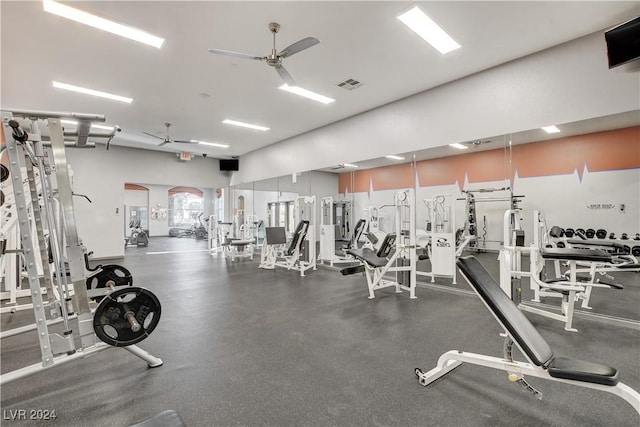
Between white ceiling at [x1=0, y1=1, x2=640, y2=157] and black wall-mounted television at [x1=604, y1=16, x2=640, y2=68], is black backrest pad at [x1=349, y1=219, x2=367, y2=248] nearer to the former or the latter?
white ceiling at [x1=0, y1=1, x2=640, y2=157]

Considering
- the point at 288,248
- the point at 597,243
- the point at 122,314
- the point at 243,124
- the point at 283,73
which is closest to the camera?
the point at 122,314

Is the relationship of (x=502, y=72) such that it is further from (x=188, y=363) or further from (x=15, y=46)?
(x=15, y=46)

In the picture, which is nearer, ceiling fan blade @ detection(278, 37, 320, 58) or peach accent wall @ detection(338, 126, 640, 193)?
ceiling fan blade @ detection(278, 37, 320, 58)

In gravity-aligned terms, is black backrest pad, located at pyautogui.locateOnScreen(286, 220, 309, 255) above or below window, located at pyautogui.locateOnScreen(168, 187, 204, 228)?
below

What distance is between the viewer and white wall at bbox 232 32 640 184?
3.30 m

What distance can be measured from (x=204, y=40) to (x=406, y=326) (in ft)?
12.7

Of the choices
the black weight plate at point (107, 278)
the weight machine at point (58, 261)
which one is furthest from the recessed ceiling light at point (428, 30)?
the black weight plate at point (107, 278)

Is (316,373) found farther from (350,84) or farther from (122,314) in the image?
(350,84)

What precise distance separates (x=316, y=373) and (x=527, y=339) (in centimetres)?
130

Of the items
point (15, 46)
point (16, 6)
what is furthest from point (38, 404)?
point (15, 46)

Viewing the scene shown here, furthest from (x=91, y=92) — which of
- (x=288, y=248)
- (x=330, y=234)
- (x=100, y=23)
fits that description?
(x=330, y=234)

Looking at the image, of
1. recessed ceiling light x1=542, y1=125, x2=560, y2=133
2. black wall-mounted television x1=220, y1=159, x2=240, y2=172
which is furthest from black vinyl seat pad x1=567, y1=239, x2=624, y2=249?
black wall-mounted television x1=220, y1=159, x2=240, y2=172

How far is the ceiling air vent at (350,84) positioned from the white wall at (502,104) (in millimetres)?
1003

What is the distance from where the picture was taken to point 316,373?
6.75 feet
